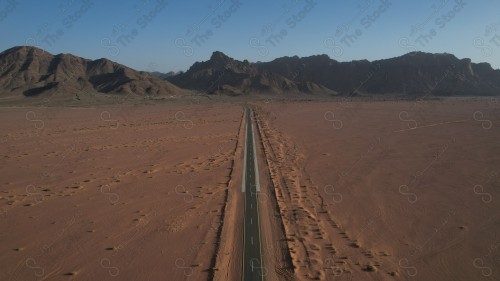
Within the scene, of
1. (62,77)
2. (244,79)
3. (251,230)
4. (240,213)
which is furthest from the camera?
(244,79)

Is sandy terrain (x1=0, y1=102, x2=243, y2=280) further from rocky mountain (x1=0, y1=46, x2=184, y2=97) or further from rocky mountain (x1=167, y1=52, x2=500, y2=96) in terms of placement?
rocky mountain (x1=167, y1=52, x2=500, y2=96)

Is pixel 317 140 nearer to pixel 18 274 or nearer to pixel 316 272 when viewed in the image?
pixel 316 272

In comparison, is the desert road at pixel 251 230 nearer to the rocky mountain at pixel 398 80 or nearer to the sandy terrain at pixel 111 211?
the sandy terrain at pixel 111 211

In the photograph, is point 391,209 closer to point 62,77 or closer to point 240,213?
point 240,213

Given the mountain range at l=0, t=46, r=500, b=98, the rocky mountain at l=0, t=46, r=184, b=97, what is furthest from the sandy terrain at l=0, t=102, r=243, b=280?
the mountain range at l=0, t=46, r=500, b=98

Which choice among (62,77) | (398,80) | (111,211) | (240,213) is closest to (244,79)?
(398,80)

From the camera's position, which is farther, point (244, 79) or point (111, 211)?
point (244, 79)

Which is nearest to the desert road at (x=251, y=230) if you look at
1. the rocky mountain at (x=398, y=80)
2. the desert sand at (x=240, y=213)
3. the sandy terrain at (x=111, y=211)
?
the desert sand at (x=240, y=213)
